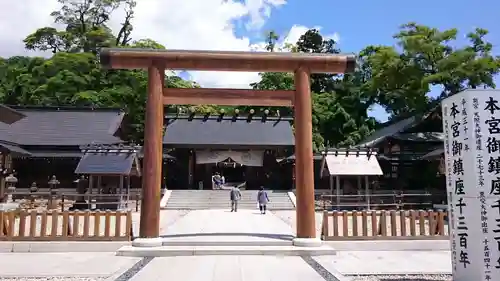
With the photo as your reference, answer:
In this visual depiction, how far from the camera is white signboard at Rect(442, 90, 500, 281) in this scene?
19.5ft

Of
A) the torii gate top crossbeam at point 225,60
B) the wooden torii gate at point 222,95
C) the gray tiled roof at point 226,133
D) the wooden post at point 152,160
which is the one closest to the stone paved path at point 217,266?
the wooden post at point 152,160

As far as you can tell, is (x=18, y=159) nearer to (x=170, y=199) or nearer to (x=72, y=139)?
(x=72, y=139)

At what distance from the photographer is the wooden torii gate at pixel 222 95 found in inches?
A: 403

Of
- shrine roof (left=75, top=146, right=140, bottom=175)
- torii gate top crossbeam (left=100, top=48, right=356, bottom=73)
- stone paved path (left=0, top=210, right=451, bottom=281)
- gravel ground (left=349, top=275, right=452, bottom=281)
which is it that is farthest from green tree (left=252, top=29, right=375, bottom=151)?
gravel ground (left=349, top=275, right=452, bottom=281)

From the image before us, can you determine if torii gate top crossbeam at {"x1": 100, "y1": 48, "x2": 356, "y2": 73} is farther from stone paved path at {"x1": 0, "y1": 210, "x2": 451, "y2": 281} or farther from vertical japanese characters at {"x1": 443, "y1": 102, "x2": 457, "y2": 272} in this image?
stone paved path at {"x1": 0, "y1": 210, "x2": 451, "y2": 281}

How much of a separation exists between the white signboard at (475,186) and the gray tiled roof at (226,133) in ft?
87.8

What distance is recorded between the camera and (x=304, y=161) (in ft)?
34.2

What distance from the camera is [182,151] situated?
34719 millimetres

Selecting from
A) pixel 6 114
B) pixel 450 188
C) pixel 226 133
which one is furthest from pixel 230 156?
pixel 450 188

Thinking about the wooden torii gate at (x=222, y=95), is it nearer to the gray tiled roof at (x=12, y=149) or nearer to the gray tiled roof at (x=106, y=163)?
the gray tiled roof at (x=106, y=163)

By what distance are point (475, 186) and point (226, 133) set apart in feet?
97.2

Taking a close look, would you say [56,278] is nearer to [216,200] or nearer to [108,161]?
[108,161]

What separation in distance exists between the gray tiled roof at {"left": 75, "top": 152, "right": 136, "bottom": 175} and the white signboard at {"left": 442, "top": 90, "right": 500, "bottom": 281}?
18.1 metres

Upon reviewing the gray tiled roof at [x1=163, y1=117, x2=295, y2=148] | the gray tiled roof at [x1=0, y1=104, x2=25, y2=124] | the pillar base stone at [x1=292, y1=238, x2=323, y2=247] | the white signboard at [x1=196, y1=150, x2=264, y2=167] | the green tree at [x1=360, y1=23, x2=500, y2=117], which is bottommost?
the pillar base stone at [x1=292, y1=238, x2=323, y2=247]
